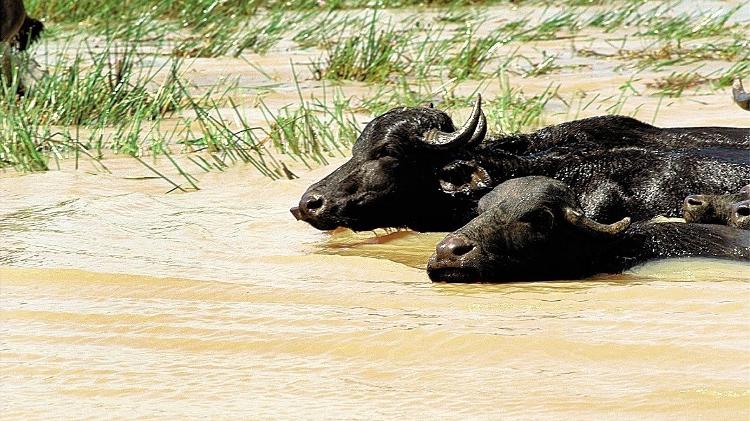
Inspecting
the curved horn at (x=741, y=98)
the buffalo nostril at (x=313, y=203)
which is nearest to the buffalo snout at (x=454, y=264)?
the buffalo nostril at (x=313, y=203)

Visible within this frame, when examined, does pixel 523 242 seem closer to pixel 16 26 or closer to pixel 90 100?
pixel 90 100

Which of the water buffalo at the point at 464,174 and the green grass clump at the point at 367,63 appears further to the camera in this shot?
the green grass clump at the point at 367,63

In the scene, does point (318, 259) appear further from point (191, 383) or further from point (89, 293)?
point (191, 383)

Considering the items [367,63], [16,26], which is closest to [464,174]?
[367,63]

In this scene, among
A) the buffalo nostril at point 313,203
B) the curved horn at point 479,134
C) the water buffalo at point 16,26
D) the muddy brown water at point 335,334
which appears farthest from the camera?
the water buffalo at point 16,26

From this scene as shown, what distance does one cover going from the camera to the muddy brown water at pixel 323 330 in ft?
11.4

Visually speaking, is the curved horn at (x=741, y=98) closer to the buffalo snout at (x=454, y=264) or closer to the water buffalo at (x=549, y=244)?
the water buffalo at (x=549, y=244)

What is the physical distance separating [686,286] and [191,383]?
190 cm

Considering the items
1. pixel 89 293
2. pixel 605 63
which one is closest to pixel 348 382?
pixel 89 293

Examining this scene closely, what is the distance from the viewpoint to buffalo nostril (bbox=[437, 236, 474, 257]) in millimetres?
5188

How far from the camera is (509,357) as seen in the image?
3.86m

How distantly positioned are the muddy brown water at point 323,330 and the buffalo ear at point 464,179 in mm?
277

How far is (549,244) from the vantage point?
209 inches

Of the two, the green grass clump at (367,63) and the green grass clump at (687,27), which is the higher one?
the green grass clump at (687,27)
